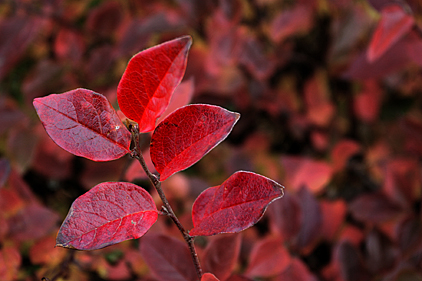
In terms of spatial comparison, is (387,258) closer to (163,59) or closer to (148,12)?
(163,59)

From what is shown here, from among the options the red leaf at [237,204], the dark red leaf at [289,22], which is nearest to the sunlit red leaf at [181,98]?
the red leaf at [237,204]

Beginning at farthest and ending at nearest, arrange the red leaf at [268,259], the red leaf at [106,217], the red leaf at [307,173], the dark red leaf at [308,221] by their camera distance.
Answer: the red leaf at [307,173] → the dark red leaf at [308,221] → the red leaf at [268,259] → the red leaf at [106,217]

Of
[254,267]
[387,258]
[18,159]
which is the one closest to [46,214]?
[18,159]

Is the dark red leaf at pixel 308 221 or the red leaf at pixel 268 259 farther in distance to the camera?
the dark red leaf at pixel 308 221

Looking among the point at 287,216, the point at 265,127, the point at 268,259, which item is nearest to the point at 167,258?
the point at 268,259

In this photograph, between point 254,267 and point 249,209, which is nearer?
point 249,209

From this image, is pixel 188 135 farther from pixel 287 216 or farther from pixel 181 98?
pixel 287 216

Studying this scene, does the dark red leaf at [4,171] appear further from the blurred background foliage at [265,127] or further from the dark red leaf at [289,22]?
the dark red leaf at [289,22]

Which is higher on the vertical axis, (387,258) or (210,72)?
(210,72)
